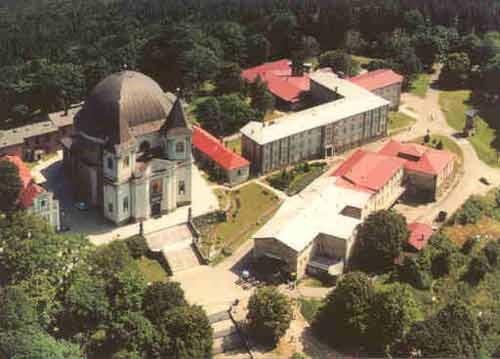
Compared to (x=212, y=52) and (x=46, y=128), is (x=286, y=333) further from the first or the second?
(x=212, y=52)

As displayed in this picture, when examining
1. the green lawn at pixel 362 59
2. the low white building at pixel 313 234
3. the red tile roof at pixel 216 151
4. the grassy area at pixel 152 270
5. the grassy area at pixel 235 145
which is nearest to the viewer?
the grassy area at pixel 152 270

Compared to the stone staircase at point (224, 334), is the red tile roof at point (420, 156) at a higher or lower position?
higher

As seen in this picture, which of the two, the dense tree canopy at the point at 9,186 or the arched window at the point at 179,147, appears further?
the arched window at the point at 179,147

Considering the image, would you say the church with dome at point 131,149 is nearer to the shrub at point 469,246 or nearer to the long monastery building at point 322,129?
the long monastery building at point 322,129

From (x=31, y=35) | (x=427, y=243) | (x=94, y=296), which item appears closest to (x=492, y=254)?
(x=427, y=243)

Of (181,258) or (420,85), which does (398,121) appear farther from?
(181,258)

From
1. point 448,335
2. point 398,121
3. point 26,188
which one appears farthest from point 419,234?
point 26,188

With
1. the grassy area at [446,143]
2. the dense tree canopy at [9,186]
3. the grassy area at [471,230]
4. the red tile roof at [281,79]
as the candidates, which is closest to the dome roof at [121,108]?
the dense tree canopy at [9,186]

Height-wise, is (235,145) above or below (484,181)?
above
